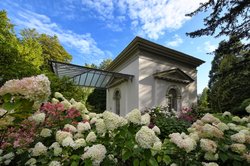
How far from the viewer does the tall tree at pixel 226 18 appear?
11.1m

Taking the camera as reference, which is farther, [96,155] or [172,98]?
[172,98]

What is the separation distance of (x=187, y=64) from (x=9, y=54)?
1092cm

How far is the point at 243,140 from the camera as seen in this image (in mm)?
1881

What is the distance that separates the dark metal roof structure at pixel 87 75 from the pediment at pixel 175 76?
184 centimetres

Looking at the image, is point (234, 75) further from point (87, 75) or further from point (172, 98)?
point (87, 75)

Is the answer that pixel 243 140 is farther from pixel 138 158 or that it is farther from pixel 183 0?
pixel 183 0

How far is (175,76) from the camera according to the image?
13547mm

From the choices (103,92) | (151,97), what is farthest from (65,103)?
(103,92)

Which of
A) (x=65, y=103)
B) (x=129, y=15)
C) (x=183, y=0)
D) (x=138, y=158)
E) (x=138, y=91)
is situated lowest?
(x=138, y=158)

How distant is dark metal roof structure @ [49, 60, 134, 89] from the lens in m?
11.5

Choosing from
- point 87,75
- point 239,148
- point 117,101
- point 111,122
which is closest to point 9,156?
point 111,122

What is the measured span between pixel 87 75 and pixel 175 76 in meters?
5.85

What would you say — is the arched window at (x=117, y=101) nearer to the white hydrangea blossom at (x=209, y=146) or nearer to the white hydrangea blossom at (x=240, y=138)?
the white hydrangea blossom at (x=240, y=138)

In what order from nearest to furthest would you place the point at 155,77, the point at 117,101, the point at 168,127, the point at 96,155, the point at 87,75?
the point at 96,155, the point at 168,127, the point at 155,77, the point at 87,75, the point at 117,101
